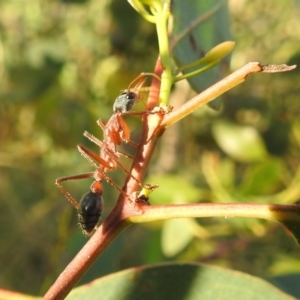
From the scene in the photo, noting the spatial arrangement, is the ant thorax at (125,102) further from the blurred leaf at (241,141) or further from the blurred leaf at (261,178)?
the blurred leaf at (241,141)

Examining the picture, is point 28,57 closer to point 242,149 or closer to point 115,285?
point 242,149

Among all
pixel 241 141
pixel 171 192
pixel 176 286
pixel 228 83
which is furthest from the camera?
pixel 241 141

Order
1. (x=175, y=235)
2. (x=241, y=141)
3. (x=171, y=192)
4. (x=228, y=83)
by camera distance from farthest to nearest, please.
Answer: (x=241, y=141)
(x=171, y=192)
(x=175, y=235)
(x=228, y=83)

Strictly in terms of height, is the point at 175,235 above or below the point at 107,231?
below

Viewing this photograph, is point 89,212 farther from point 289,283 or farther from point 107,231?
point 289,283

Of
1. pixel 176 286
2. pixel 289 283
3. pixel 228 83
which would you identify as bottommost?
pixel 289 283

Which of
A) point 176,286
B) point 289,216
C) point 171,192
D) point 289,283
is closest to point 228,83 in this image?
point 289,216

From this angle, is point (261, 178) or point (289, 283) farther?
point (261, 178)
